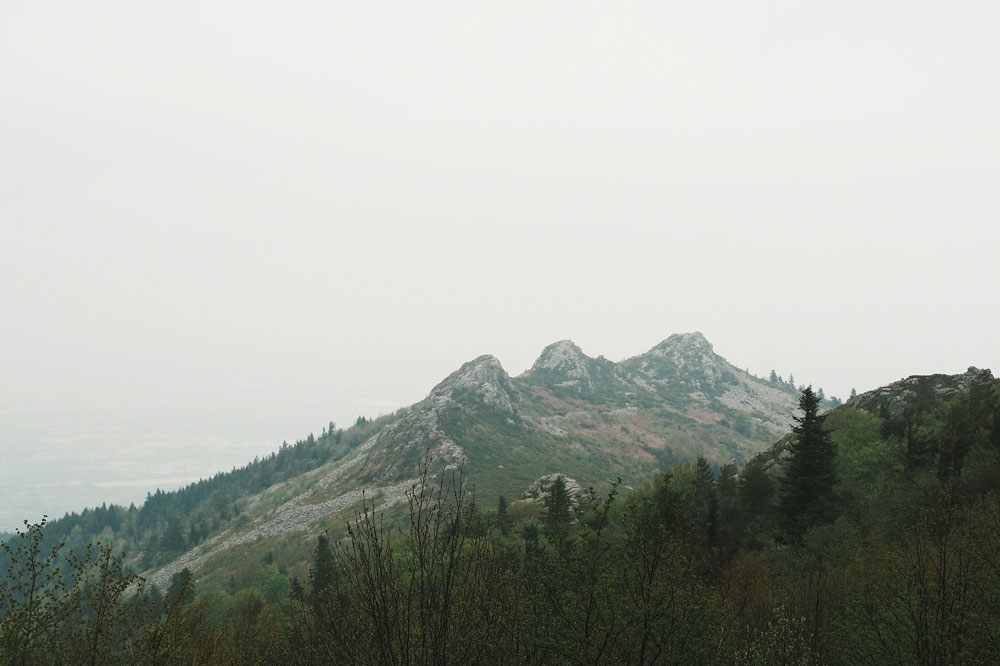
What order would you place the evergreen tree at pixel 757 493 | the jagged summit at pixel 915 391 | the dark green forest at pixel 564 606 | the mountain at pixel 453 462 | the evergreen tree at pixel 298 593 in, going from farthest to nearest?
the mountain at pixel 453 462
the jagged summit at pixel 915 391
the evergreen tree at pixel 757 493
the evergreen tree at pixel 298 593
the dark green forest at pixel 564 606

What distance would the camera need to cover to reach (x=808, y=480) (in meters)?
49.4

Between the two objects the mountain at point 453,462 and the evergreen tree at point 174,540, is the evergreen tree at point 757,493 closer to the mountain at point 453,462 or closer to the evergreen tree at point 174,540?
the mountain at point 453,462

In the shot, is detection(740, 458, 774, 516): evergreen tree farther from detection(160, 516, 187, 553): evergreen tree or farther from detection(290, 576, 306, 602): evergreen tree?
detection(160, 516, 187, 553): evergreen tree

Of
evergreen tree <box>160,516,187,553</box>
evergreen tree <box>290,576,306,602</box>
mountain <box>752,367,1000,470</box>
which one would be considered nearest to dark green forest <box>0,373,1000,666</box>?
evergreen tree <box>290,576,306,602</box>

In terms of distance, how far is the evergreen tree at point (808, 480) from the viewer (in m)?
48.3

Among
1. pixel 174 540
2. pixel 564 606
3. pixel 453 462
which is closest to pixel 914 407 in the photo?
pixel 564 606

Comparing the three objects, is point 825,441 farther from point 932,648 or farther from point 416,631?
point 416,631

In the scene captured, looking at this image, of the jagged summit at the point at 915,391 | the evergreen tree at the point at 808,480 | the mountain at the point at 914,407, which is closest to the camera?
the evergreen tree at the point at 808,480

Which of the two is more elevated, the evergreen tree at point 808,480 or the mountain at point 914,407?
the mountain at point 914,407

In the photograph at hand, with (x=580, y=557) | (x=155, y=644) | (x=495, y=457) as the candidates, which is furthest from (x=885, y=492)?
(x=495, y=457)

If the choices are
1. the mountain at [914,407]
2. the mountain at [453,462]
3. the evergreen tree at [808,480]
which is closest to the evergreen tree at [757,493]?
the mountain at [914,407]

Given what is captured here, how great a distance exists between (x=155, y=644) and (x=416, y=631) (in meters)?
7.64

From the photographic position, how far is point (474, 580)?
13.0 m

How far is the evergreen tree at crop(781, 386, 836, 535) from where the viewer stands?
48.3 meters
